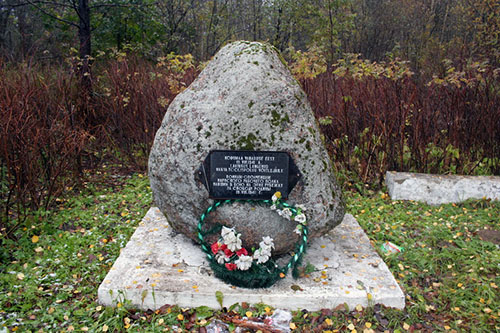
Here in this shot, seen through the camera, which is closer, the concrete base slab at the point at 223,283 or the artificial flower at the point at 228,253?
the concrete base slab at the point at 223,283

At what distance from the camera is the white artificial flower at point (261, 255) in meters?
2.54

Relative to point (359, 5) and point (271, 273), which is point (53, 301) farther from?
point (359, 5)

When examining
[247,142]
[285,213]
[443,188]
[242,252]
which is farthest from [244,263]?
[443,188]

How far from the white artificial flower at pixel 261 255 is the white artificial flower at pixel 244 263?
2.4 inches

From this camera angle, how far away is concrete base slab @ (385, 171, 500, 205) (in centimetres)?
434

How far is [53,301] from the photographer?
8.39 ft

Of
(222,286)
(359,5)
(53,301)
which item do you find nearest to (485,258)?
(222,286)

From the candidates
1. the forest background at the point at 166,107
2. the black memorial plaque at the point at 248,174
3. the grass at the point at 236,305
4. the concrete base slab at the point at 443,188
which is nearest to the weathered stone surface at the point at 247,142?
the black memorial plaque at the point at 248,174

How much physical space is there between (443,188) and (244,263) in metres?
2.96

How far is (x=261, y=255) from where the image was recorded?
2.55 meters

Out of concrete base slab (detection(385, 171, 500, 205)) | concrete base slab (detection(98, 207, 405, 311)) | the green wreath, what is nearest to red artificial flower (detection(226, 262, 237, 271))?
the green wreath

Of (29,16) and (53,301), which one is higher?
(29,16)

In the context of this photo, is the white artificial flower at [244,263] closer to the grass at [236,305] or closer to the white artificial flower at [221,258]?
the white artificial flower at [221,258]

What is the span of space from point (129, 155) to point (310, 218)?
334 cm
